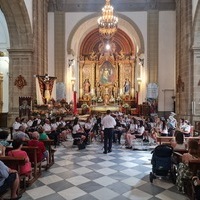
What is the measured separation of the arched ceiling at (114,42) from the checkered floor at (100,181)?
16989 mm

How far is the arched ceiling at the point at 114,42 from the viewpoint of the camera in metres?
23.4

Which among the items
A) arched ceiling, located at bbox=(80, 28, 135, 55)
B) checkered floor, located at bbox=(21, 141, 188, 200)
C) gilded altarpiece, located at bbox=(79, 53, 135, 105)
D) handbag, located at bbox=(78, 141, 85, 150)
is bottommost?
checkered floor, located at bbox=(21, 141, 188, 200)

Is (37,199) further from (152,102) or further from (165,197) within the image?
(152,102)

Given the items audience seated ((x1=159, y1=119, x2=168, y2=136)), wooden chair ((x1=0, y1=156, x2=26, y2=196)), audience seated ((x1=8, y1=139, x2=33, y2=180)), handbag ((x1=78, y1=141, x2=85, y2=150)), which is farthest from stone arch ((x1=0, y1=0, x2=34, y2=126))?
wooden chair ((x1=0, y1=156, x2=26, y2=196))

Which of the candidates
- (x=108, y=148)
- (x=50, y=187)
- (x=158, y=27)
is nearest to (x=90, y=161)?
(x=108, y=148)

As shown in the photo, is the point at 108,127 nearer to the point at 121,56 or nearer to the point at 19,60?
the point at 19,60

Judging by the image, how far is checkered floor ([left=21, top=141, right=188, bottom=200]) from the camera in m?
4.66

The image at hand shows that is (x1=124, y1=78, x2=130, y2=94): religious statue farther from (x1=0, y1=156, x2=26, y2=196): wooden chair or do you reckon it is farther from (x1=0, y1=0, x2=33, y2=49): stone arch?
(x1=0, y1=156, x2=26, y2=196): wooden chair

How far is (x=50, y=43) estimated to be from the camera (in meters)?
17.6

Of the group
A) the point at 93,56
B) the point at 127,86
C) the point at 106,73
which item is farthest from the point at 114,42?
the point at 127,86

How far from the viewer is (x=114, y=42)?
2411 centimetres

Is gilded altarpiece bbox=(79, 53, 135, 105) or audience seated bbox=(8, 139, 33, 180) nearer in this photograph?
audience seated bbox=(8, 139, 33, 180)

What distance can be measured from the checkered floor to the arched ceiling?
17.0 meters

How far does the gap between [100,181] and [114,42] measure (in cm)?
2007
